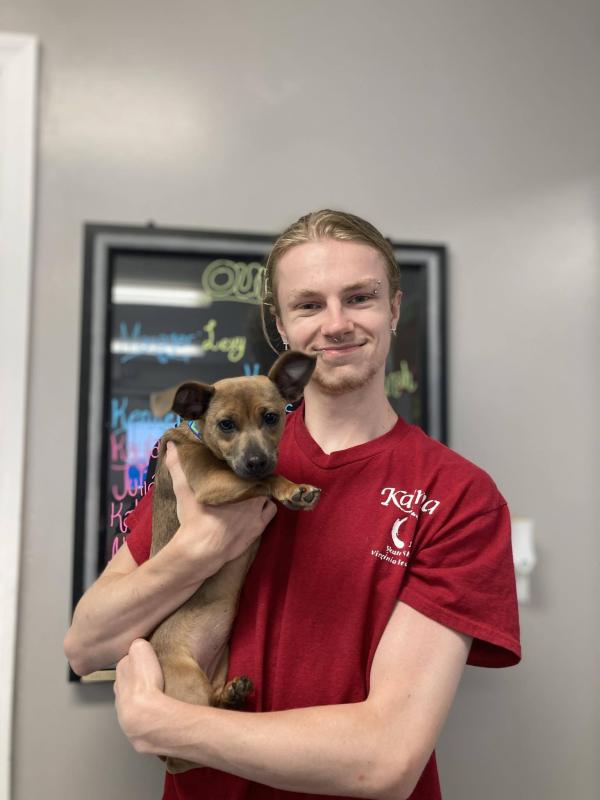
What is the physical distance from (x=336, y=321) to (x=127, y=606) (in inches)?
28.2

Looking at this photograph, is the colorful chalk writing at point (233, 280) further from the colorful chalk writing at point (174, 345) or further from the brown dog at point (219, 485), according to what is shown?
the brown dog at point (219, 485)

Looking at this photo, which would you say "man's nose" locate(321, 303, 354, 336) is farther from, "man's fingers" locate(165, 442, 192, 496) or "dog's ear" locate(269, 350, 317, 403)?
Answer: "man's fingers" locate(165, 442, 192, 496)

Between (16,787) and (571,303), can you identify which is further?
(571,303)

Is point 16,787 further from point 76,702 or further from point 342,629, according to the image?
point 342,629

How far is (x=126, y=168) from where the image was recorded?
2.53m

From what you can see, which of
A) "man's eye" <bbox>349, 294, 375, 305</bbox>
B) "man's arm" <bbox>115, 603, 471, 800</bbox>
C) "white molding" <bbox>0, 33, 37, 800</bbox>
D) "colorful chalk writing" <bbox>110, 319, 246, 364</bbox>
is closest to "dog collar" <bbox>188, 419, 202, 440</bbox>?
"man's eye" <bbox>349, 294, 375, 305</bbox>

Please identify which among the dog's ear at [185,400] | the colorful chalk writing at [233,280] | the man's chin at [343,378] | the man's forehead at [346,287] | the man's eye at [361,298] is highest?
the colorful chalk writing at [233,280]

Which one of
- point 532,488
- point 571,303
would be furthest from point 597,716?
point 571,303

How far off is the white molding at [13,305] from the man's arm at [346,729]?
49.6 inches

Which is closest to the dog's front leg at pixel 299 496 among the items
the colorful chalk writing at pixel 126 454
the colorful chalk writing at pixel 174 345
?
the colorful chalk writing at pixel 126 454

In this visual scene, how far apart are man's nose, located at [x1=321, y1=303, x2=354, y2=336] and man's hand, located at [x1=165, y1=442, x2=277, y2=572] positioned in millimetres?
376

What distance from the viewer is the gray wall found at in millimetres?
2402

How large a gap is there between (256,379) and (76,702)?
1.45 m

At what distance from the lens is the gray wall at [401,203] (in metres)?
2.40
